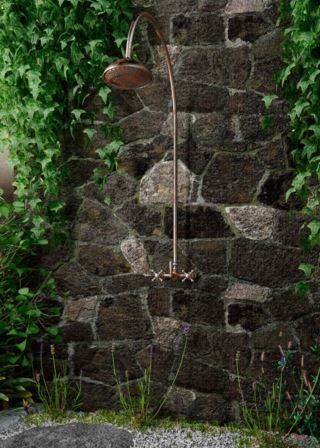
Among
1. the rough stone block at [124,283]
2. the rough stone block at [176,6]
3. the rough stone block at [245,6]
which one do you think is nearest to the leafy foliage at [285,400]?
the rough stone block at [124,283]

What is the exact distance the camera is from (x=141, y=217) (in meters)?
2.56

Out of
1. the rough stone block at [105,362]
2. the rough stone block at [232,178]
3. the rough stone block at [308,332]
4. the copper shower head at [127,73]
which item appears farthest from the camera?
the rough stone block at [105,362]

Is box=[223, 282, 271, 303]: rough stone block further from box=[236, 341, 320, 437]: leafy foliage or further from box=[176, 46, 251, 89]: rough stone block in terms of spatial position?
box=[176, 46, 251, 89]: rough stone block

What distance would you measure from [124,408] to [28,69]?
5.95 ft

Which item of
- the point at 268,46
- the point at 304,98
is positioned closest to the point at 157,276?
the point at 304,98

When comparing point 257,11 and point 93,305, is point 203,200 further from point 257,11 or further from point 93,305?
point 257,11

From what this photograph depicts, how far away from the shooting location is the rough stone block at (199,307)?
245 centimetres

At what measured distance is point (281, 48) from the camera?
2.41 metres

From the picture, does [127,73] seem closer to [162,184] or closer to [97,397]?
[162,184]

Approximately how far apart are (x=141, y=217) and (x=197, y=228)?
0.99 ft

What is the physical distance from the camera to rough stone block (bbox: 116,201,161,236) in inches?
100

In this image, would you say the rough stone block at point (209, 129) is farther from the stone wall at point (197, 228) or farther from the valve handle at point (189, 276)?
the valve handle at point (189, 276)

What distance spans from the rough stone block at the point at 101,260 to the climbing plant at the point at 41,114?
0.58ft

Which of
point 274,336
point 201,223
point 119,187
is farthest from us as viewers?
point 119,187
